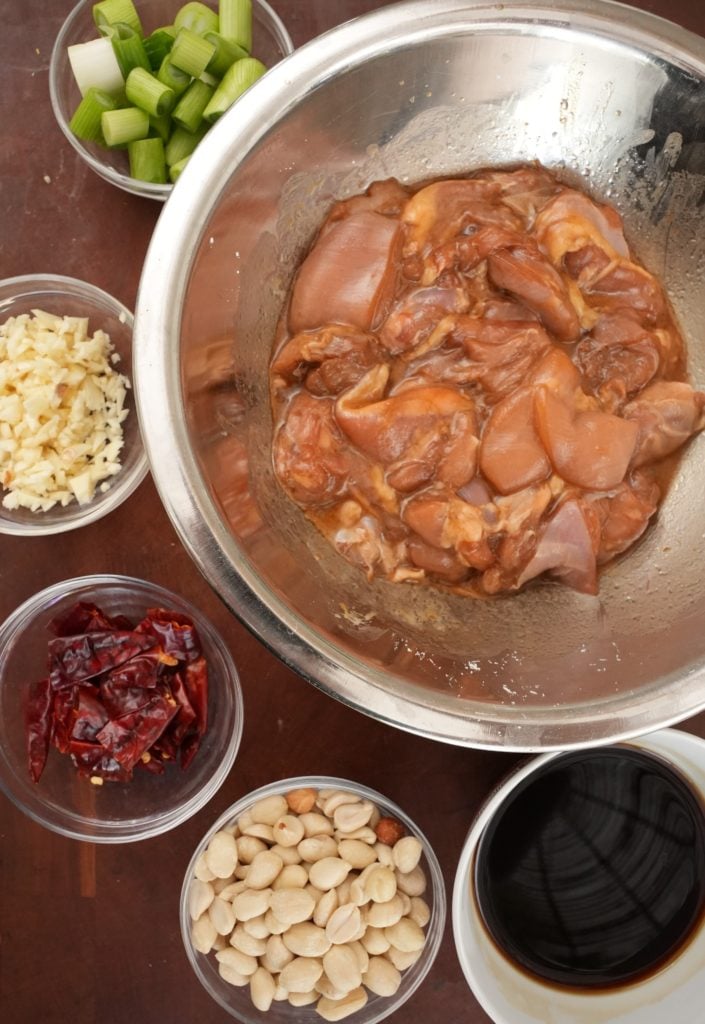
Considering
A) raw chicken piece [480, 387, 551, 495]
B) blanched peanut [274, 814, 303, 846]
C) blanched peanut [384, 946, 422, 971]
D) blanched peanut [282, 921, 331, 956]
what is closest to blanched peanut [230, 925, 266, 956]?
blanched peanut [282, 921, 331, 956]

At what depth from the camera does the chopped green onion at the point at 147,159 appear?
2.92 m

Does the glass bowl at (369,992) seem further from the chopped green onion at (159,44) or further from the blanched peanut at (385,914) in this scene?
the chopped green onion at (159,44)

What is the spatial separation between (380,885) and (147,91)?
2654 millimetres

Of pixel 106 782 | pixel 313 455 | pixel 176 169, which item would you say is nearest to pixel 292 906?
pixel 106 782

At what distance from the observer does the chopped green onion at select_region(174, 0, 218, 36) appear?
2.96 metres

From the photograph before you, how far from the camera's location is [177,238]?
2.12 metres

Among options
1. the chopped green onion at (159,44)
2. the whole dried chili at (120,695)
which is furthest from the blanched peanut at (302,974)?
the chopped green onion at (159,44)

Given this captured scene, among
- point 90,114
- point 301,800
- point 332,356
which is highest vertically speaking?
point 90,114

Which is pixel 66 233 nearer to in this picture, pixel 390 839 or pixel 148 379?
pixel 148 379

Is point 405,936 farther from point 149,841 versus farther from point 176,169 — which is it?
point 176,169

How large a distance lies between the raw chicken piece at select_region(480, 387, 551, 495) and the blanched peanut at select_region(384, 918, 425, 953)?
1.49m

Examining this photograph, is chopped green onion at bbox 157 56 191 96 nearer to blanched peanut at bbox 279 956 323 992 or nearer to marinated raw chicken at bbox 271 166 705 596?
marinated raw chicken at bbox 271 166 705 596

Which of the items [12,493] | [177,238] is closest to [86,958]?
[12,493]

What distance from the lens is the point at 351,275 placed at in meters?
2.51
